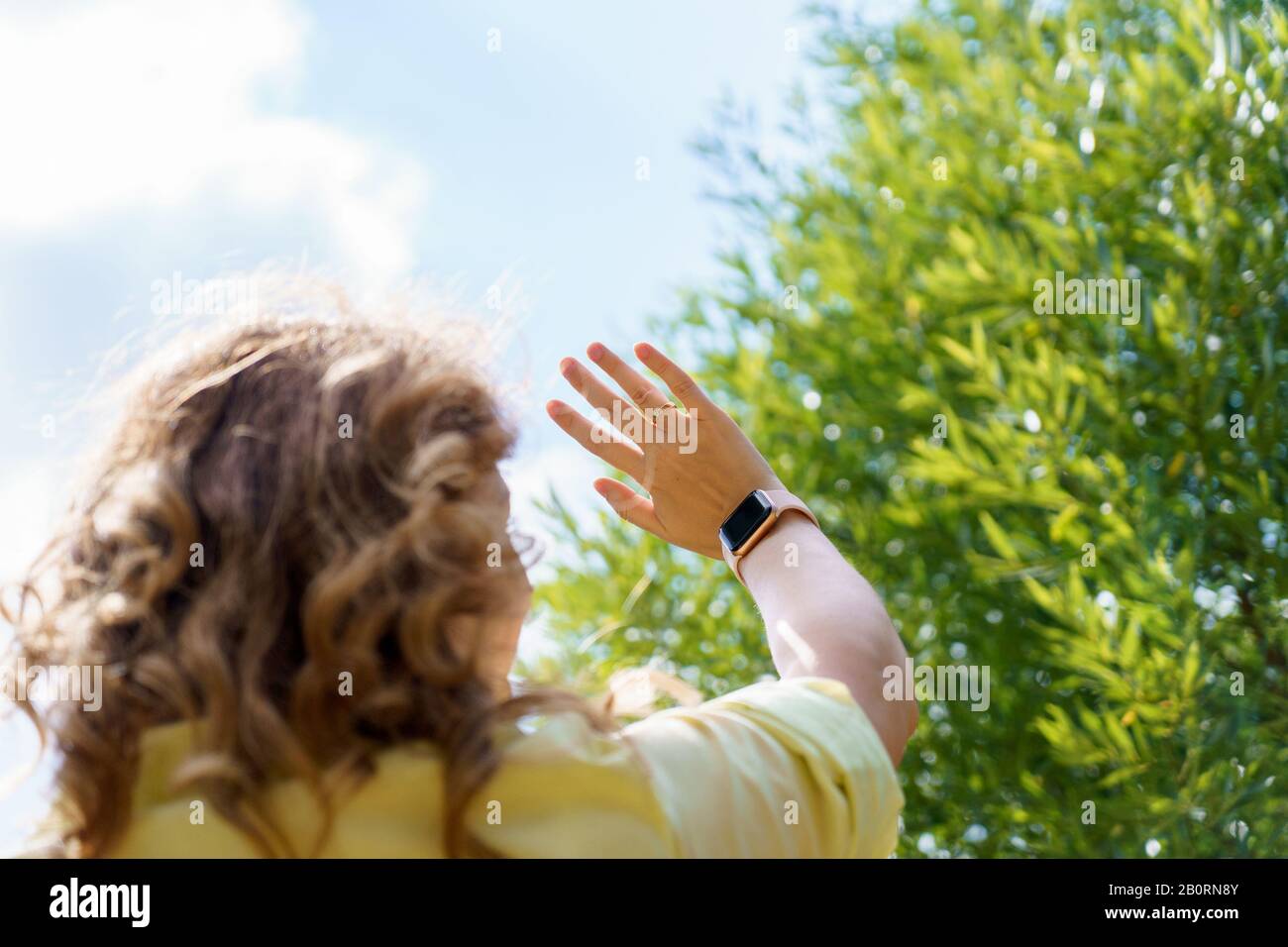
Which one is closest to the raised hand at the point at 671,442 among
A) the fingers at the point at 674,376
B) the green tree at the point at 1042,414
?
the fingers at the point at 674,376

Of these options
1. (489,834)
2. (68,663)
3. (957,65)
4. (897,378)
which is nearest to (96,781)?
(68,663)

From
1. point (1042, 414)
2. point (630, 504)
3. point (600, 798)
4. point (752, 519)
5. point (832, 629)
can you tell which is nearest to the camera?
point (600, 798)

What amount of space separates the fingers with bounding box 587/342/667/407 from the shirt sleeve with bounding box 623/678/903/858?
0.29 m

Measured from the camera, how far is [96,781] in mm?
562

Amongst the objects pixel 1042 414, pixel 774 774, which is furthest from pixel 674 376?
pixel 1042 414

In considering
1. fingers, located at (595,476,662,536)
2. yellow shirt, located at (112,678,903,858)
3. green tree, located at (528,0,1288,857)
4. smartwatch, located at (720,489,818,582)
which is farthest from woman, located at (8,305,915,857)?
green tree, located at (528,0,1288,857)

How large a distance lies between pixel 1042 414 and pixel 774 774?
1728 millimetres

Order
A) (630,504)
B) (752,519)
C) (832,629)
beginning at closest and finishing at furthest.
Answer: (832,629) → (752,519) → (630,504)

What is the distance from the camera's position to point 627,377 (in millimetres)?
894

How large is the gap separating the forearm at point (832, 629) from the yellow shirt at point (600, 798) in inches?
3.0

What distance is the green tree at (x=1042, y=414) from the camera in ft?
6.71

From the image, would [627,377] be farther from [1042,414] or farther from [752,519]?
[1042,414]
